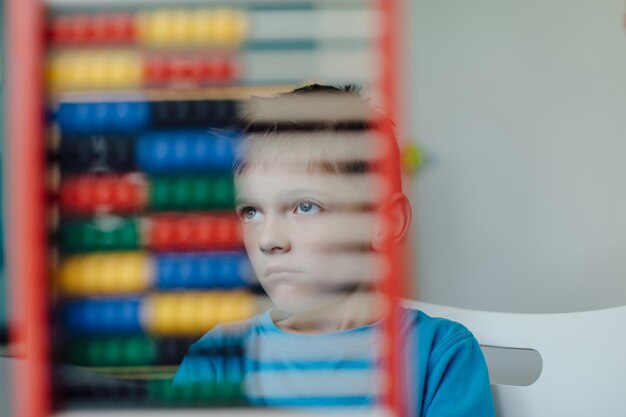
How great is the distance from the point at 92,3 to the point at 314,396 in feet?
0.77

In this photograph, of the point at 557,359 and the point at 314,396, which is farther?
the point at 557,359

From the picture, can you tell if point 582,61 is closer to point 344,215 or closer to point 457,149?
point 457,149

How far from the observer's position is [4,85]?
1.36 meters

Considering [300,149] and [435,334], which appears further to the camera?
[435,334]

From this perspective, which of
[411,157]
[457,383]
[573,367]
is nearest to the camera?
[457,383]

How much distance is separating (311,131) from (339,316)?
0.16 meters

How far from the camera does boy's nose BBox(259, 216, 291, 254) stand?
46cm

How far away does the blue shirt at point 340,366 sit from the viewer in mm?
432

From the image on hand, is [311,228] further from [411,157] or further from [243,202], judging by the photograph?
[411,157]

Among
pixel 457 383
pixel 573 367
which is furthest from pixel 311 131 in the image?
pixel 573 367

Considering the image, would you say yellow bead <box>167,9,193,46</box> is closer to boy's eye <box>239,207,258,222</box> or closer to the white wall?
boy's eye <box>239,207,258,222</box>

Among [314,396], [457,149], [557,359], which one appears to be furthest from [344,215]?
[457,149]

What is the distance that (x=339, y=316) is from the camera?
58cm

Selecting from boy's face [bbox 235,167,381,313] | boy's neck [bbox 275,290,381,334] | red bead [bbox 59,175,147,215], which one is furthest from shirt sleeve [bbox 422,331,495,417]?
red bead [bbox 59,175,147,215]
